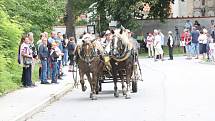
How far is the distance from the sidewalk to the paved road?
246 millimetres

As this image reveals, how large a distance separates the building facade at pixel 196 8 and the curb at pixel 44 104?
60651 millimetres

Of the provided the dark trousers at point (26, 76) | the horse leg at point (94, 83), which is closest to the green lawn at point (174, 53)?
the dark trousers at point (26, 76)

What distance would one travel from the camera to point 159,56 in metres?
41.5

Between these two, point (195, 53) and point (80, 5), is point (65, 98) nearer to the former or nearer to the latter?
point (195, 53)

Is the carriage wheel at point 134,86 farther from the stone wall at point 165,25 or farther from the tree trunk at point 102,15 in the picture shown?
the stone wall at point 165,25

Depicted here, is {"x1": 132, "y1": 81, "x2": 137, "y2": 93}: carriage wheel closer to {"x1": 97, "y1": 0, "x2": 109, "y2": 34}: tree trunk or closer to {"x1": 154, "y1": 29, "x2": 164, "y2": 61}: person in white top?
{"x1": 154, "y1": 29, "x2": 164, "y2": 61}: person in white top

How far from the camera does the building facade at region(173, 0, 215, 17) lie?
8188cm

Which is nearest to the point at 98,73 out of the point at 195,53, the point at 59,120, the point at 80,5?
the point at 59,120

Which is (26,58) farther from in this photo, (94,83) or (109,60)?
(109,60)

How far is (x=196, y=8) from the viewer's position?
84250 millimetres

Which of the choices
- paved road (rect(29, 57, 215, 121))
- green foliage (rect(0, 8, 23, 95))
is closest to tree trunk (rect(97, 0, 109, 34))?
paved road (rect(29, 57, 215, 121))

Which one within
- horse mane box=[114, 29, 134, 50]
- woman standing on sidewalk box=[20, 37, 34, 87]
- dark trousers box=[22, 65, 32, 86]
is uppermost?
horse mane box=[114, 29, 134, 50]

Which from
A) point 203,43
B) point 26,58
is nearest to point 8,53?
point 26,58

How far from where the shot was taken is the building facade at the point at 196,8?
81.9m
